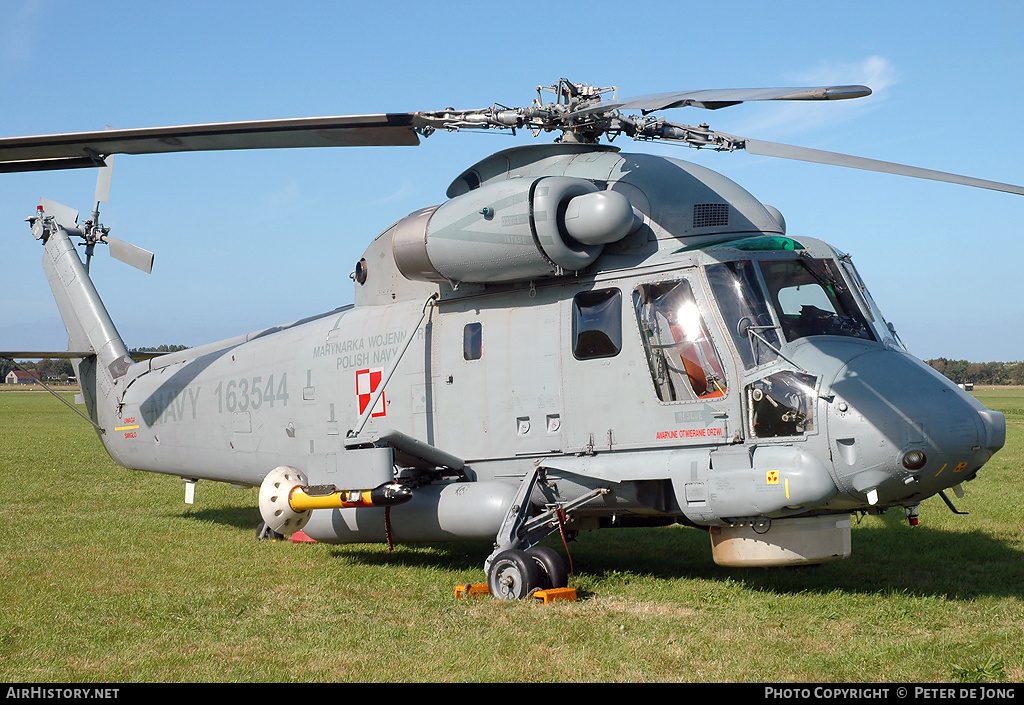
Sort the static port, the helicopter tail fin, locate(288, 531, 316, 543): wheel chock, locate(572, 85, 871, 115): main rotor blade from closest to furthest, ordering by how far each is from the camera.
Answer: locate(572, 85, 871, 115): main rotor blade
the static port
locate(288, 531, 316, 543): wheel chock
the helicopter tail fin

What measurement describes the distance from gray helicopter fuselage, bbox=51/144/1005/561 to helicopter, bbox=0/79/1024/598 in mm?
20

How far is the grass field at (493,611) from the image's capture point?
5629mm

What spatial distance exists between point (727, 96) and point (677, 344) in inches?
84.9

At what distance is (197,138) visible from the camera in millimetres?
7914

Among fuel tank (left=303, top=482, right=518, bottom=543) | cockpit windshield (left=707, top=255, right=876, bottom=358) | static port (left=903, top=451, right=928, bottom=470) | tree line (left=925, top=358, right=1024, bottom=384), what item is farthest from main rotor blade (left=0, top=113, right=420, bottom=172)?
tree line (left=925, top=358, right=1024, bottom=384)

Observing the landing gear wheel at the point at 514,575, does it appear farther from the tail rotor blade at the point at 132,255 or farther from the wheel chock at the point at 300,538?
the tail rotor blade at the point at 132,255

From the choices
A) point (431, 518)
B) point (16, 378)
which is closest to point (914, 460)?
point (431, 518)

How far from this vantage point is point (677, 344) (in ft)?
24.6

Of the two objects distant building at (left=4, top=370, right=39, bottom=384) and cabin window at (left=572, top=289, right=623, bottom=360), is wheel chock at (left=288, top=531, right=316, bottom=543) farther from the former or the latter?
distant building at (left=4, top=370, right=39, bottom=384)

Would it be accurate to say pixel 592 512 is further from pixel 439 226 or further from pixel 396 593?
pixel 439 226

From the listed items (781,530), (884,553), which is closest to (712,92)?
(781,530)

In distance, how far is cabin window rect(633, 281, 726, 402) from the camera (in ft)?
24.0

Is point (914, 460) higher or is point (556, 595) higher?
point (914, 460)

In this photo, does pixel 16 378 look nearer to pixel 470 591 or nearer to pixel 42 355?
pixel 42 355
